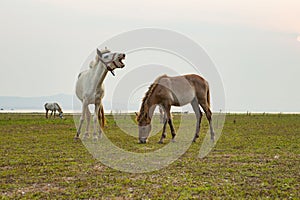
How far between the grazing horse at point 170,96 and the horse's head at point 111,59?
152cm

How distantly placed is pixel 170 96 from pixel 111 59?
8.47 ft

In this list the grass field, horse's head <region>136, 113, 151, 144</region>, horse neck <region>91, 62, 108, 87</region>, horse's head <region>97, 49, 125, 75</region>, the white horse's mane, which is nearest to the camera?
the grass field

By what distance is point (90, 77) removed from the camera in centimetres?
1363

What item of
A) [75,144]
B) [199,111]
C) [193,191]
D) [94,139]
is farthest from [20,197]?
[199,111]

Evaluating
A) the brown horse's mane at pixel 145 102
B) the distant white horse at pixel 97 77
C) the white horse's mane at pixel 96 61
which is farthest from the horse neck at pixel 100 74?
the brown horse's mane at pixel 145 102

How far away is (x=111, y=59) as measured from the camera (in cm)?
1291

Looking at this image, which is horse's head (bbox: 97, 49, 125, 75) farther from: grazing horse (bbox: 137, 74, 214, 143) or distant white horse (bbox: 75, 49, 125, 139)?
grazing horse (bbox: 137, 74, 214, 143)

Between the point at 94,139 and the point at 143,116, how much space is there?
2154 mm

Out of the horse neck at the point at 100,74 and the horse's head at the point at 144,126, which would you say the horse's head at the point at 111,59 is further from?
the horse's head at the point at 144,126

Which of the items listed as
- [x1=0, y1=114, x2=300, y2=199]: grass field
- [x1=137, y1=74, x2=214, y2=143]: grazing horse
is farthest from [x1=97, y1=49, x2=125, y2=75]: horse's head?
[x1=0, y1=114, x2=300, y2=199]: grass field

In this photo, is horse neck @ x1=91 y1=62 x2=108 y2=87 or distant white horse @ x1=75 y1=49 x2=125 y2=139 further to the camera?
horse neck @ x1=91 y1=62 x2=108 y2=87

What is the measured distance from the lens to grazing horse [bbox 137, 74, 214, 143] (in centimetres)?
1302

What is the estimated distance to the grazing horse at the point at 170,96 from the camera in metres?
13.0

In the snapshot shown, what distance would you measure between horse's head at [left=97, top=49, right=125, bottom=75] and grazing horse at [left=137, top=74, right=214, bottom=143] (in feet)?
4.98
